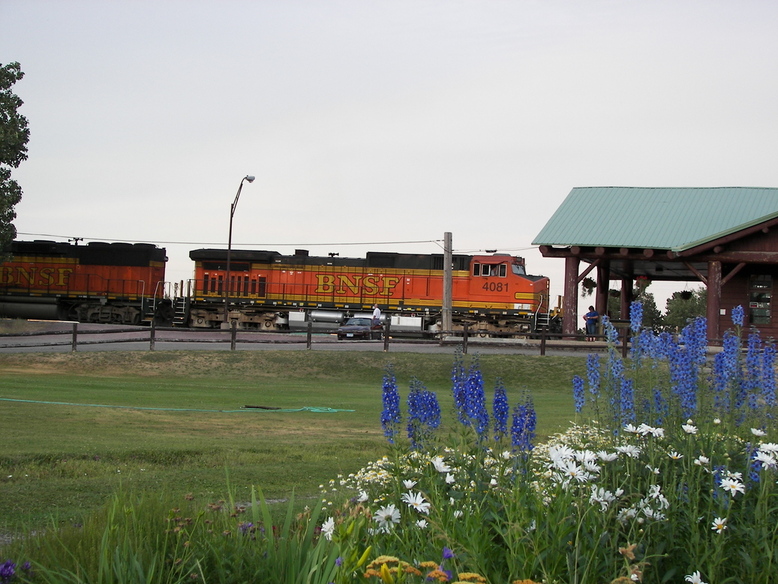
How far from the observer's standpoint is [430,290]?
48.4 metres

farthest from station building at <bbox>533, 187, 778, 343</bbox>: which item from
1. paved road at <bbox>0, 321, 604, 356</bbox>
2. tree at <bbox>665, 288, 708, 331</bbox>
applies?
tree at <bbox>665, 288, 708, 331</bbox>

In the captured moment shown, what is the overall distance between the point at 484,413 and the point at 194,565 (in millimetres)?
2409

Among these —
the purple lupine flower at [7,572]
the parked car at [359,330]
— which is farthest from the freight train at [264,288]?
the purple lupine flower at [7,572]

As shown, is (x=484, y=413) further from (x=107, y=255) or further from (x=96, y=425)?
(x=107, y=255)

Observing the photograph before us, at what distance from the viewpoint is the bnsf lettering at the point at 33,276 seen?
2036 inches

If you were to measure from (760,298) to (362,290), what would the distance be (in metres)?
24.4

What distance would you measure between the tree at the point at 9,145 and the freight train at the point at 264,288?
29.2ft

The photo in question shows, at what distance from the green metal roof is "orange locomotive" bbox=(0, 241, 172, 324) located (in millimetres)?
27527

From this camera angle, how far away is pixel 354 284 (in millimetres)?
50062

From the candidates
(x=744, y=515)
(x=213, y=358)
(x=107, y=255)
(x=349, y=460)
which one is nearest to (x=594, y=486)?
(x=744, y=515)

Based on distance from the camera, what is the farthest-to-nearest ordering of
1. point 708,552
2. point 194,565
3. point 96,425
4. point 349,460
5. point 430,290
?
1. point 430,290
2. point 96,425
3. point 349,460
4. point 708,552
5. point 194,565

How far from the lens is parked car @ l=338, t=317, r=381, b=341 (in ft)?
135

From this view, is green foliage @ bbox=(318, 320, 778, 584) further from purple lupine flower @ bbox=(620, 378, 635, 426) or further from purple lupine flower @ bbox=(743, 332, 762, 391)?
purple lupine flower @ bbox=(743, 332, 762, 391)

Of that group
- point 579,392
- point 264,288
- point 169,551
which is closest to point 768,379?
point 579,392
